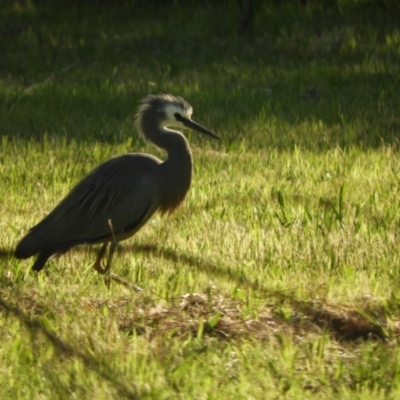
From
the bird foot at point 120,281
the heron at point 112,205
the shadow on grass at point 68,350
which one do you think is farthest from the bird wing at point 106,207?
the shadow on grass at point 68,350

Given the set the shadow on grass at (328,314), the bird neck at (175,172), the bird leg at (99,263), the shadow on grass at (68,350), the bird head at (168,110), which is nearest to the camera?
the shadow on grass at (68,350)

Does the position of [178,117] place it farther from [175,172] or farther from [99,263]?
[99,263]

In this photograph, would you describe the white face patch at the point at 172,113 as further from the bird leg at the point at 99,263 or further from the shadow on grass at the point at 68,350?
the shadow on grass at the point at 68,350

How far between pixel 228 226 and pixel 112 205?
94 cm

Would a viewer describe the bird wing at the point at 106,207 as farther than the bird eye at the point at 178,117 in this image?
No

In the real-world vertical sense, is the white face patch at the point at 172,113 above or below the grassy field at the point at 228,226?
above

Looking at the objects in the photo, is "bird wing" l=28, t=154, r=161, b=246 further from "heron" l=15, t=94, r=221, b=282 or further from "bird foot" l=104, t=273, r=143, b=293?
"bird foot" l=104, t=273, r=143, b=293

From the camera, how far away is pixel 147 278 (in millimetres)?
5980

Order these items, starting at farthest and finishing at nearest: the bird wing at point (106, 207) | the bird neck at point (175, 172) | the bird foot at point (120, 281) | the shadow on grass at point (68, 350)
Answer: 1. the bird neck at point (175, 172)
2. the bird wing at point (106, 207)
3. the bird foot at point (120, 281)
4. the shadow on grass at point (68, 350)

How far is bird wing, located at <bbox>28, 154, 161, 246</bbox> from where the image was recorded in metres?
6.34

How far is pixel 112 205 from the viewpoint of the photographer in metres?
6.41

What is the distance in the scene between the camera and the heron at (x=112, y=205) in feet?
20.4

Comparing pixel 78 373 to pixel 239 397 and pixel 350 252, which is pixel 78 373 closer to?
pixel 239 397

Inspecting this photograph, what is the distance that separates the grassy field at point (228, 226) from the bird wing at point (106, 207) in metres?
0.20
